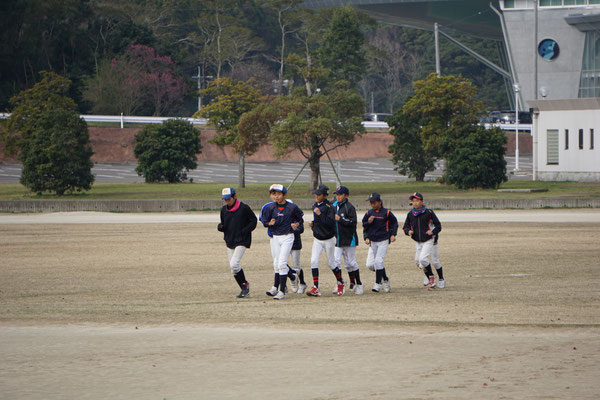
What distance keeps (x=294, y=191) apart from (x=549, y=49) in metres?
49.6

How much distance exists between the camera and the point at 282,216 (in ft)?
46.0

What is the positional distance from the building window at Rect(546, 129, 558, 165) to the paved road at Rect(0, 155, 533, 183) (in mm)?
5267

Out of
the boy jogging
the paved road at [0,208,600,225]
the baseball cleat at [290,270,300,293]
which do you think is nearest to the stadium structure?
the paved road at [0,208,600,225]

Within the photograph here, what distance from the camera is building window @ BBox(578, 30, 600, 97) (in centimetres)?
8469

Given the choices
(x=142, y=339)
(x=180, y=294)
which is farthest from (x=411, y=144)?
(x=142, y=339)

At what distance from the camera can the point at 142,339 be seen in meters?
10.7

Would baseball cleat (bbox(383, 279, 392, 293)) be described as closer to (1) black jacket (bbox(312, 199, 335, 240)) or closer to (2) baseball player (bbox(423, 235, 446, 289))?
(2) baseball player (bbox(423, 235, 446, 289))

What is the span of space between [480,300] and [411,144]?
37821 mm

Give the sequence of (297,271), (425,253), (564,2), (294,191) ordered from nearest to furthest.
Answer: (297,271), (425,253), (294,191), (564,2)

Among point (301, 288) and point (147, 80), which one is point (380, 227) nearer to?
point (301, 288)

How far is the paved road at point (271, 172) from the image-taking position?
5641cm

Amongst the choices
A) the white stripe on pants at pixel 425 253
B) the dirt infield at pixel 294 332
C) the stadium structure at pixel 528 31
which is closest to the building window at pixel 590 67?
the stadium structure at pixel 528 31

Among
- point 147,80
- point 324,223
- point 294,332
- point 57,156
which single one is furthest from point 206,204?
point 147,80

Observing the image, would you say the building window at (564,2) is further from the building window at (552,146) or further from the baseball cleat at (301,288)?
the baseball cleat at (301,288)
